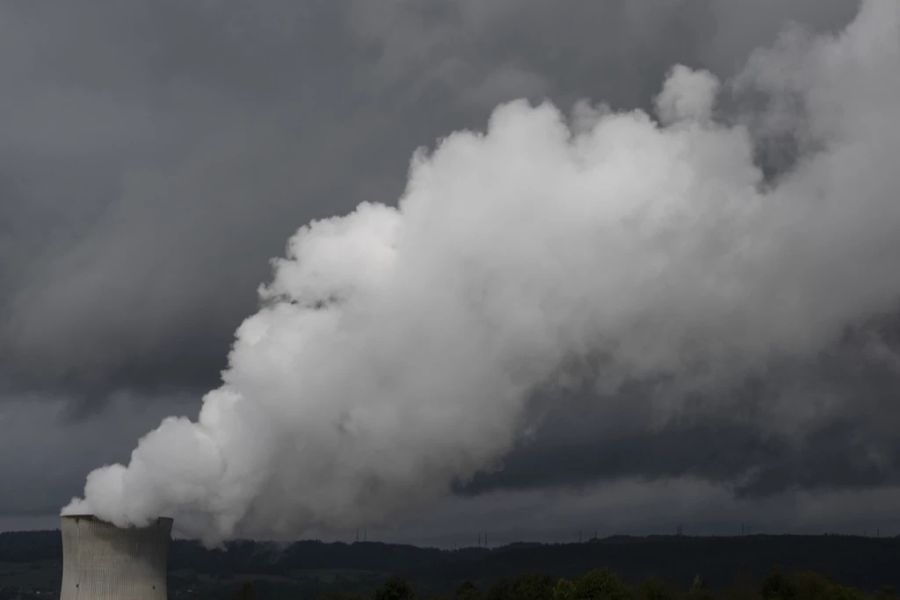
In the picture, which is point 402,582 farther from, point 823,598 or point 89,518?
point 89,518

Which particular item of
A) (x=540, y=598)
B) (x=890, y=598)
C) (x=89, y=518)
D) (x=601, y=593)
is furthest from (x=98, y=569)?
(x=890, y=598)

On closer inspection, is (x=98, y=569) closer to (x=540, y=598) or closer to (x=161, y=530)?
(x=161, y=530)

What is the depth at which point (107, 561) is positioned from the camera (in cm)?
10594

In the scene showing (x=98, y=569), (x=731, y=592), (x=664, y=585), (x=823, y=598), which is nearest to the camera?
(x=98, y=569)

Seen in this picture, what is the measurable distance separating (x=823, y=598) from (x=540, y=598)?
48.2m

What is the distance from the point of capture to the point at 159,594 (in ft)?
362

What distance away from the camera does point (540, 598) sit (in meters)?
196

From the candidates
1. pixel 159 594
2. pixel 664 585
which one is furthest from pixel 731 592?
pixel 159 594

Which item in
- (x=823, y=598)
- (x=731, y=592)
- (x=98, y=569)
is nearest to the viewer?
(x=98, y=569)

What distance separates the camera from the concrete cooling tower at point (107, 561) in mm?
105438

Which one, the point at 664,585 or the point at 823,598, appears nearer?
the point at 823,598

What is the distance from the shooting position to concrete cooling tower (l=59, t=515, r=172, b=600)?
4151 inches

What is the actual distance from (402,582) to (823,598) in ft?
173

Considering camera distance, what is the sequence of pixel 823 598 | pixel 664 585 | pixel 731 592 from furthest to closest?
pixel 664 585
pixel 731 592
pixel 823 598
